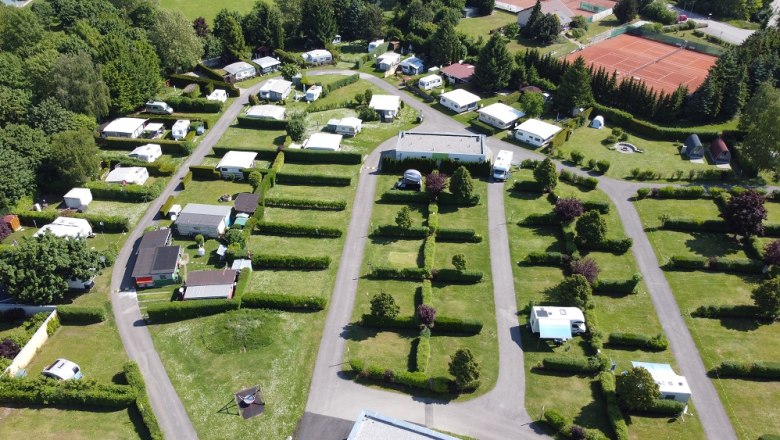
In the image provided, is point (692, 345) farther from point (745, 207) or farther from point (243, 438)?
point (243, 438)

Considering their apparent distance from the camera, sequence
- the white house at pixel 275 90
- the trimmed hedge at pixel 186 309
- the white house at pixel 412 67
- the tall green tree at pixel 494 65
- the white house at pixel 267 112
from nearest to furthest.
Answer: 1. the trimmed hedge at pixel 186 309
2. the white house at pixel 267 112
3. the tall green tree at pixel 494 65
4. the white house at pixel 275 90
5. the white house at pixel 412 67

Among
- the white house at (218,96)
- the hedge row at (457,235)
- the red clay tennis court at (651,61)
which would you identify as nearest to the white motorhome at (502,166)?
the hedge row at (457,235)

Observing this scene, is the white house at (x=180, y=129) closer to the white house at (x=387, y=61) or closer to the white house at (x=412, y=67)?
the white house at (x=387, y=61)

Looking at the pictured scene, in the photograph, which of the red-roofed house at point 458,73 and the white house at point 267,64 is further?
the white house at point 267,64

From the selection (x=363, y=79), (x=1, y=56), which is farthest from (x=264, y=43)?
(x=1, y=56)

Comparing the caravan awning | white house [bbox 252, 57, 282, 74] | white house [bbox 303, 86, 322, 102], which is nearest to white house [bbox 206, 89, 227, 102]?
white house [bbox 252, 57, 282, 74]

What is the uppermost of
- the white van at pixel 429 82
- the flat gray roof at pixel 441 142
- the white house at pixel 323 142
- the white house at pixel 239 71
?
the white house at pixel 239 71

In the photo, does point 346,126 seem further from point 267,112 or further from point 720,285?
point 720,285
